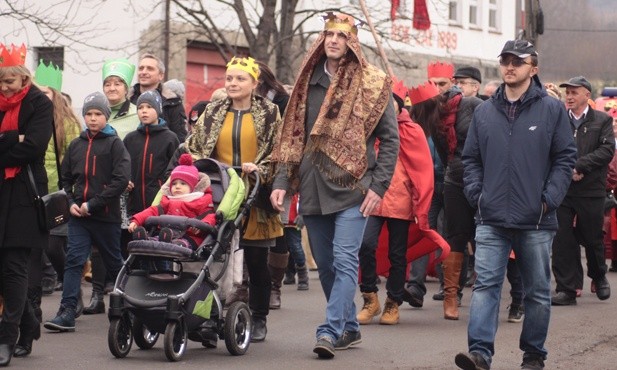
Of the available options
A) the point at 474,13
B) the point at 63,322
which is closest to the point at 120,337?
the point at 63,322

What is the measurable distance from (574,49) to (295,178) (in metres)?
8.95

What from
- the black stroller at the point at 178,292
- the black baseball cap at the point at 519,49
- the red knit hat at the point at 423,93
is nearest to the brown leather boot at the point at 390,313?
the red knit hat at the point at 423,93

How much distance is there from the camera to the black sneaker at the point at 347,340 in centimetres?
1006

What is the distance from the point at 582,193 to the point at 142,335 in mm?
5483

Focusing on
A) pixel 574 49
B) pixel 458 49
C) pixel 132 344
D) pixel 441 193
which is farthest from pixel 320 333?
pixel 458 49

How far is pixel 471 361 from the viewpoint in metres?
8.83

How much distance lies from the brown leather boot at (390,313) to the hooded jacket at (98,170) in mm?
2219

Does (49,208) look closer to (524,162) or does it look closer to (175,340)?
(175,340)

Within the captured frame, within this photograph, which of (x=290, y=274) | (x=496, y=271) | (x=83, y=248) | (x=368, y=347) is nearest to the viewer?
(x=496, y=271)

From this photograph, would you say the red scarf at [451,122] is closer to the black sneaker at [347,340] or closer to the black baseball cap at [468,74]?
the black baseball cap at [468,74]

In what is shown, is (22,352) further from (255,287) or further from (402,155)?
(402,155)

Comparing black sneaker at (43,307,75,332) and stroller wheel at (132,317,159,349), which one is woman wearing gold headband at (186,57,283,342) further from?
black sneaker at (43,307,75,332)

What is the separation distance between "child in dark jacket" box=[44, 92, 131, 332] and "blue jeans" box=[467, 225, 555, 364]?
3451 millimetres

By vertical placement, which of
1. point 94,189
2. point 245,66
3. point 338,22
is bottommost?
point 94,189
